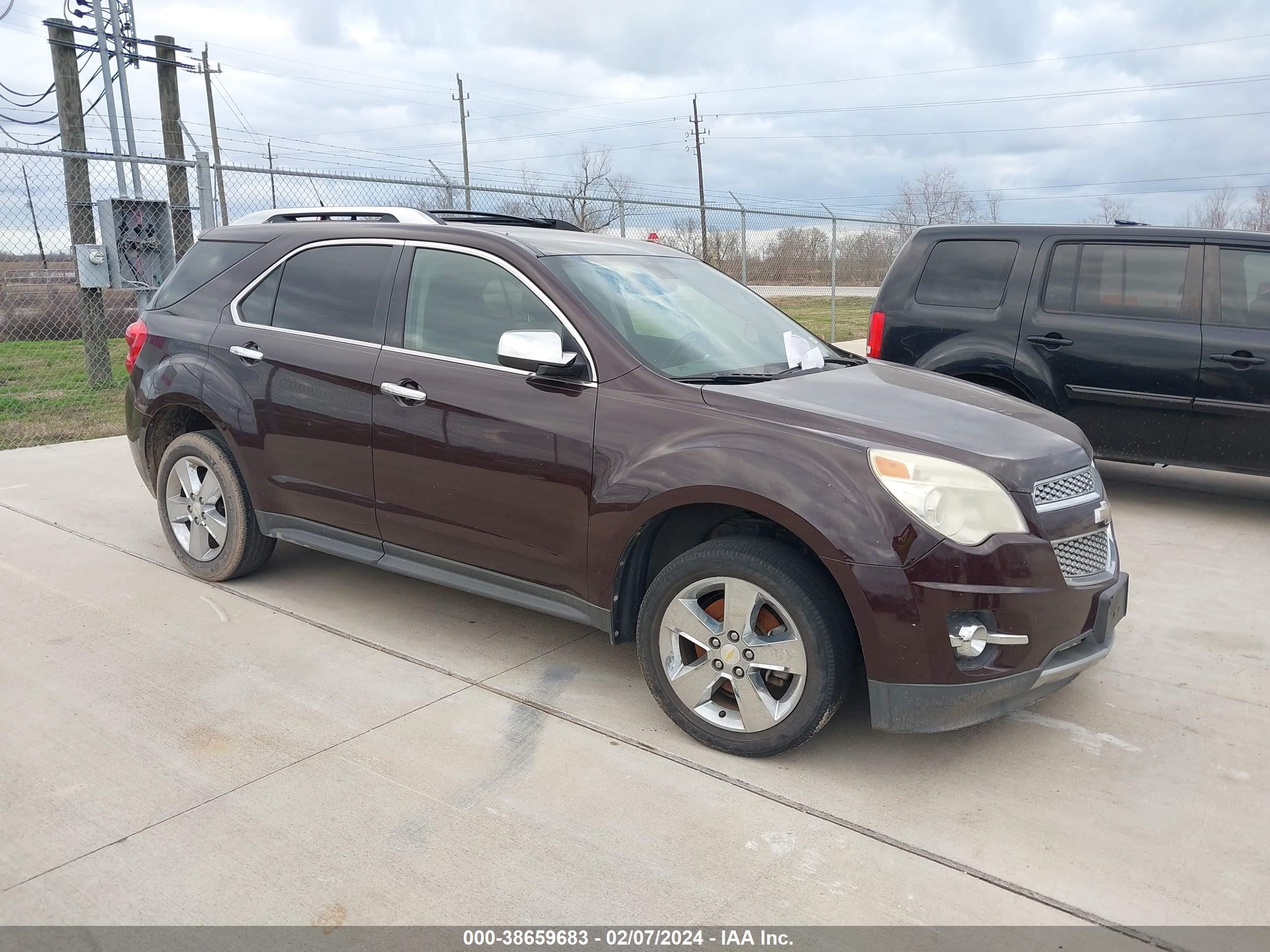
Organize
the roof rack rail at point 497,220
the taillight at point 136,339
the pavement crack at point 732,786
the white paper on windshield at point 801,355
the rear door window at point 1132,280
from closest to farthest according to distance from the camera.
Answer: the pavement crack at point 732,786, the white paper on windshield at point 801,355, the roof rack rail at point 497,220, the taillight at point 136,339, the rear door window at point 1132,280

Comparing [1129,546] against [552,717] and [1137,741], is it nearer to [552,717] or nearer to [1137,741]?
[1137,741]

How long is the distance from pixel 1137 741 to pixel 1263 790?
41cm

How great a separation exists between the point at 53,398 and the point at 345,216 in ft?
24.3

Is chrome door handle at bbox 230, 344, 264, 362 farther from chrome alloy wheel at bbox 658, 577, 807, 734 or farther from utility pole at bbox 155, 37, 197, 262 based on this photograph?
utility pole at bbox 155, 37, 197, 262

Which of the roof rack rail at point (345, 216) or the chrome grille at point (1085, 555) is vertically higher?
the roof rack rail at point (345, 216)

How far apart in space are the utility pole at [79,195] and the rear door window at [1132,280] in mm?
9772

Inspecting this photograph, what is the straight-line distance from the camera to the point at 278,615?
467 centimetres

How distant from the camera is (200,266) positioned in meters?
5.10

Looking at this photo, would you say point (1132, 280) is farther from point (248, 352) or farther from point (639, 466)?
point (248, 352)

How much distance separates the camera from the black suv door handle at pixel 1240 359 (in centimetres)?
613

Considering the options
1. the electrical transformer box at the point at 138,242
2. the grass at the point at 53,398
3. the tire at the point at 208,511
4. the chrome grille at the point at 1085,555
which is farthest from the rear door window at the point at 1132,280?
the electrical transformer box at the point at 138,242

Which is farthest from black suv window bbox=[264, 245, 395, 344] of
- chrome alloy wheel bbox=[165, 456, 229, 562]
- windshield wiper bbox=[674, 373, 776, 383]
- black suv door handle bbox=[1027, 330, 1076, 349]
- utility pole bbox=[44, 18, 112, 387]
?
utility pole bbox=[44, 18, 112, 387]
